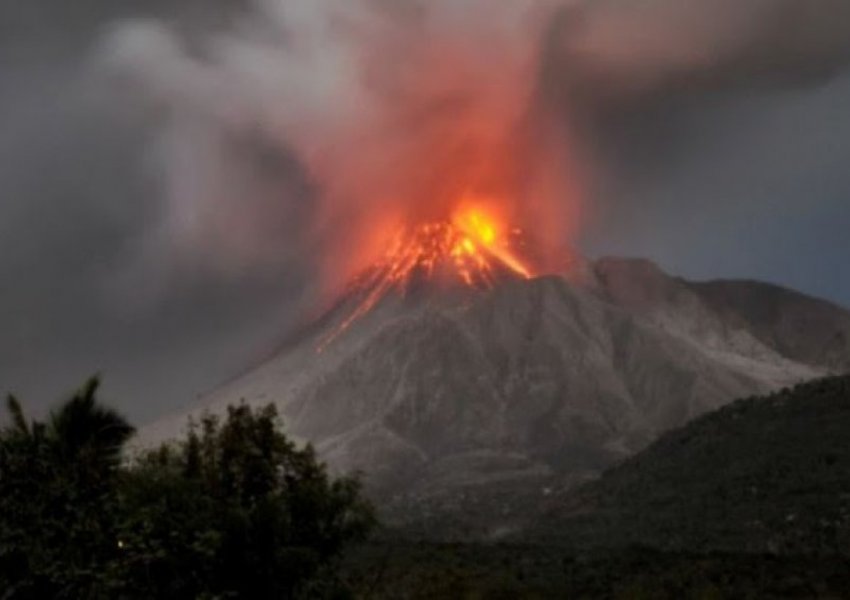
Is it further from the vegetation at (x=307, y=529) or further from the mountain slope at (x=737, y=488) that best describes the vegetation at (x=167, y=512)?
the mountain slope at (x=737, y=488)

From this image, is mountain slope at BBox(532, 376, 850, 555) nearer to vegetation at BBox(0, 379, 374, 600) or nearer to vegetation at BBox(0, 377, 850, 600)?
vegetation at BBox(0, 377, 850, 600)

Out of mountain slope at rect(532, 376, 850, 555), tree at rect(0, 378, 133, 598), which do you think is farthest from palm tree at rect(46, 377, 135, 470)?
mountain slope at rect(532, 376, 850, 555)

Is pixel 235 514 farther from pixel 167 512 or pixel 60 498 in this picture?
pixel 60 498

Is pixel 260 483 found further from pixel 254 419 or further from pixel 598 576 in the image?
pixel 598 576

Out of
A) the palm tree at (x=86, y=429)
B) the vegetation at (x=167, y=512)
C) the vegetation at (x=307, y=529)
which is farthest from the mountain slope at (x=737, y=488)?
the palm tree at (x=86, y=429)

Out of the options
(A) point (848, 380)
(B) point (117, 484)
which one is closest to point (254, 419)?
(B) point (117, 484)
